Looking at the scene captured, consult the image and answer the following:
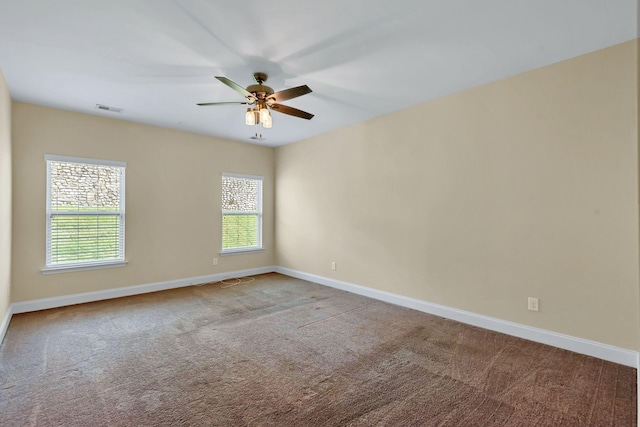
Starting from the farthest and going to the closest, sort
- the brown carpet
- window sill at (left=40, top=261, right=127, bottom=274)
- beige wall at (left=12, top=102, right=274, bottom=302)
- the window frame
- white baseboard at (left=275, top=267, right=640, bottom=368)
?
the window frame, window sill at (left=40, top=261, right=127, bottom=274), beige wall at (left=12, top=102, right=274, bottom=302), white baseboard at (left=275, top=267, right=640, bottom=368), the brown carpet

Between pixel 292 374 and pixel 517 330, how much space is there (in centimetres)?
234

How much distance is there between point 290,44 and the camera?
2559 millimetres

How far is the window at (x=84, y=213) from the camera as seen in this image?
412 centimetres

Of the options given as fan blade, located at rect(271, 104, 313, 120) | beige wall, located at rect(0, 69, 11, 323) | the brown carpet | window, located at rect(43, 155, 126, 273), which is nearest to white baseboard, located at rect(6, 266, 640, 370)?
the brown carpet

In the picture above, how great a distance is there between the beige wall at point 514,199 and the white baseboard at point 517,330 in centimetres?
6

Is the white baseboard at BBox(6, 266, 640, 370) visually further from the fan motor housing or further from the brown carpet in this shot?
the fan motor housing

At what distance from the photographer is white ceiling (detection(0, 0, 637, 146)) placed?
7.02 feet

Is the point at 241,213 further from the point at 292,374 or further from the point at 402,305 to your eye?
the point at 292,374

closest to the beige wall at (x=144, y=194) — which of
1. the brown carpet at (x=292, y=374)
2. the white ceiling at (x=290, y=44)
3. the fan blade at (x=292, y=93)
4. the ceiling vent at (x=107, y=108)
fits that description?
the ceiling vent at (x=107, y=108)

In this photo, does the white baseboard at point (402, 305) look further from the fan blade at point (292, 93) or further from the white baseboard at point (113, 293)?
the fan blade at point (292, 93)

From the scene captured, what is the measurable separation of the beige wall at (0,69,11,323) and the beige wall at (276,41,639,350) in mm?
4092

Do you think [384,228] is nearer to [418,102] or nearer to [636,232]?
[418,102]

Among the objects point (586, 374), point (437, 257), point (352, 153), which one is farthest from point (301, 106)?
point (586, 374)

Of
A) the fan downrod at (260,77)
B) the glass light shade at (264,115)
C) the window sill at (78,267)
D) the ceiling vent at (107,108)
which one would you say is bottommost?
the window sill at (78,267)
